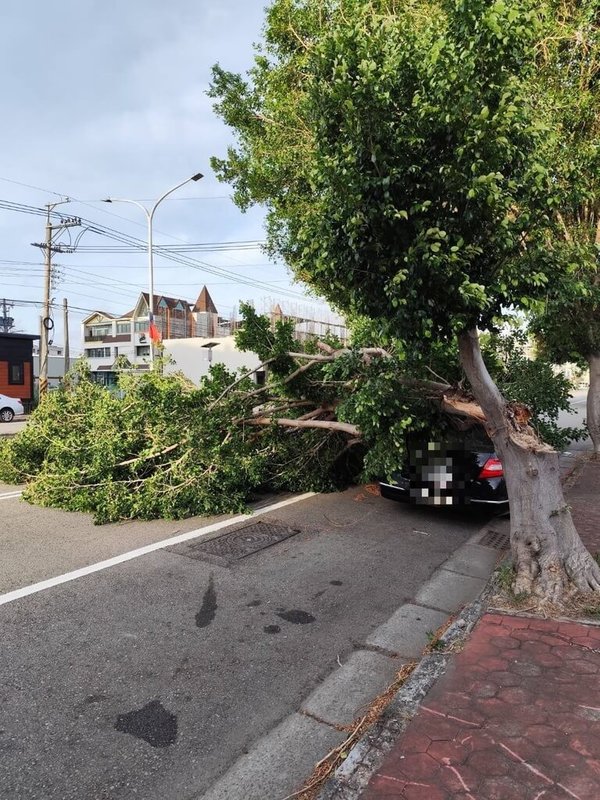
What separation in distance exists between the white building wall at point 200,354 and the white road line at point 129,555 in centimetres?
2509

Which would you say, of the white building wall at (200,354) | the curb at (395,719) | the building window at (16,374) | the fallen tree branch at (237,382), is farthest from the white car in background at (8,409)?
the curb at (395,719)

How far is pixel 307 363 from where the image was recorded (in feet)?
26.0

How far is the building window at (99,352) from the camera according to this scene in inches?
2341

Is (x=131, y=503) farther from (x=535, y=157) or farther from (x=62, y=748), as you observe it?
(x=535, y=157)

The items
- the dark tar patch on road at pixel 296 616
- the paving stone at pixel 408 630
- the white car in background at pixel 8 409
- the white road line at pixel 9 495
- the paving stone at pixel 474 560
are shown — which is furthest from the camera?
the white car in background at pixel 8 409

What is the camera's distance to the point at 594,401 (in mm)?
12172

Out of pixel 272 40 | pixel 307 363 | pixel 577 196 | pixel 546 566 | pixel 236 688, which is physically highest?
pixel 272 40

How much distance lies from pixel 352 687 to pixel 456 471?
382 cm

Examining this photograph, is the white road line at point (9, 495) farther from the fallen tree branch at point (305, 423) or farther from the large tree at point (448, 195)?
the large tree at point (448, 195)

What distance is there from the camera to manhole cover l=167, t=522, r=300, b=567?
5.66 metres

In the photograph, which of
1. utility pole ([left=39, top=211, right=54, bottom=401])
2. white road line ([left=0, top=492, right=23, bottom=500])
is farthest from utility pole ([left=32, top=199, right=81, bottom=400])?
white road line ([left=0, top=492, right=23, bottom=500])

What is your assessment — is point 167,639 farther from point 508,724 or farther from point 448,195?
point 448,195

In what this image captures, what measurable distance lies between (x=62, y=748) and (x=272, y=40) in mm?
8779

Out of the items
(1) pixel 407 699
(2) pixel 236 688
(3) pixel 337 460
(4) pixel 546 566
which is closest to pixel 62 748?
(2) pixel 236 688
